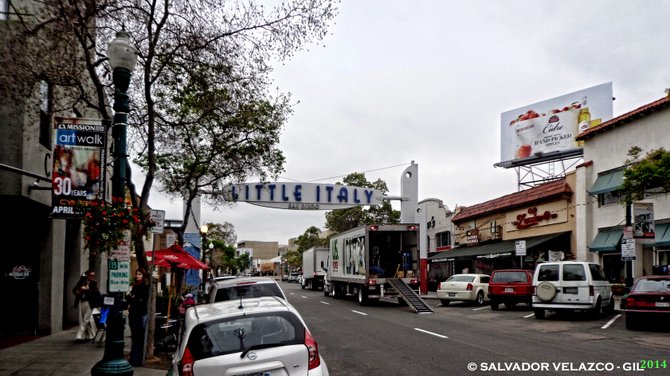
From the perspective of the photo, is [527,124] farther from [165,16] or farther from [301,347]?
[301,347]

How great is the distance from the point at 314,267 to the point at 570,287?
3197 centimetres

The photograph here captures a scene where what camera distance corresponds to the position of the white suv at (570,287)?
18.3m

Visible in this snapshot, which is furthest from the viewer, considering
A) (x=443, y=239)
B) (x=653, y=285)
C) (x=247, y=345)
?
(x=443, y=239)

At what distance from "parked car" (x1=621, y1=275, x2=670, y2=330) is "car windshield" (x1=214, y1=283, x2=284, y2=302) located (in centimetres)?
940

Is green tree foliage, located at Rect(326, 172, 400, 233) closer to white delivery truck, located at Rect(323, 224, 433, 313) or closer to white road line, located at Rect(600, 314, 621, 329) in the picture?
A: white delivery truck, located at Rect(323, 224, 433, 313)

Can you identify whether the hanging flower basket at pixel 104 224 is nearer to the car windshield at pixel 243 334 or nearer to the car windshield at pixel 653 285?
the car windshield at pixel 243 334

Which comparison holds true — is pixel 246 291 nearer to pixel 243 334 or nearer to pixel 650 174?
pixel 243 334

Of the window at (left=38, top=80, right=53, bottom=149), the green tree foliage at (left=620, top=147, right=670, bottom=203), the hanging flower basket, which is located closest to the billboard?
the green tree foliage at (left=620, top=147, right=670, bottom=203)

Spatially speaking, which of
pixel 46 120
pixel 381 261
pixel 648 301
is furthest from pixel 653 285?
pixel 46 120

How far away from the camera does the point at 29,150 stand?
13781 millimetres

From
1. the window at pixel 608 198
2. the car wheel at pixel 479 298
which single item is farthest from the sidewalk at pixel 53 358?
the window at pixel 608 198

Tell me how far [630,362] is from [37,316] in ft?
47.0

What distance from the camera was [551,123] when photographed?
39281 millimetres

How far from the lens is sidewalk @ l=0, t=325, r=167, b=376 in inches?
422
